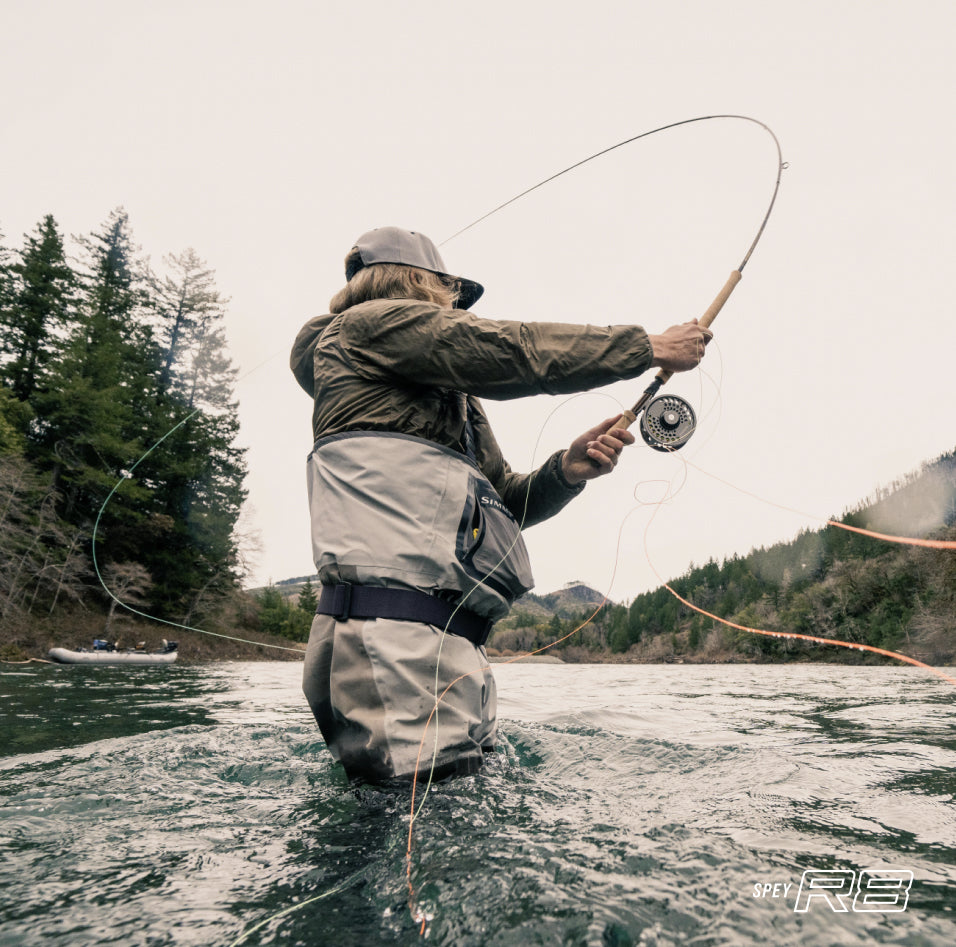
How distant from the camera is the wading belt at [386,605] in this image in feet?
7.28

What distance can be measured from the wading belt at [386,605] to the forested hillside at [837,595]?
2202 centimetres

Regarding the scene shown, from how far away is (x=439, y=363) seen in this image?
2379 mm

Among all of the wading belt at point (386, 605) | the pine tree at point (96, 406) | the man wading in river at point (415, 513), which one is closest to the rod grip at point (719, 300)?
the man wading in river at point (415, 513)

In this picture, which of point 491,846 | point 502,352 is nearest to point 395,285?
point 502,352

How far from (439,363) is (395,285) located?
59 centimetres

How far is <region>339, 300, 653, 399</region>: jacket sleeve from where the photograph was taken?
234 cm

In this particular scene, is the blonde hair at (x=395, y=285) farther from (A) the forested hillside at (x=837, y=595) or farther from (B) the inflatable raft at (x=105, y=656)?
(A) the forested hillside at (x=837, y=595)

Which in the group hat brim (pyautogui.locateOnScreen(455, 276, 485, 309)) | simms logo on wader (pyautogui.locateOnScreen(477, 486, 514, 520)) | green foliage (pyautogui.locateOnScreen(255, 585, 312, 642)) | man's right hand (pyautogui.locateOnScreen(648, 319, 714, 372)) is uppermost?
hat brim (pyautogui.locateOnScreen(455, 276, 485, 309))

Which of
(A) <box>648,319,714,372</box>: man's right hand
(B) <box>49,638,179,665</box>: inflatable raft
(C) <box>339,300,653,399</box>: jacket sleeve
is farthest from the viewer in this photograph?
(B) <box>49,638,179,665</box>: inflatable raft

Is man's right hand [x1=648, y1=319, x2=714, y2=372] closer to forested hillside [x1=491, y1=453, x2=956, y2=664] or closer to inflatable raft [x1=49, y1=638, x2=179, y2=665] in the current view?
inflatable raft [x1=49, y1=638, x2=179, y2=665]

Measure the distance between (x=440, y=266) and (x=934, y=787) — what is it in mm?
2753

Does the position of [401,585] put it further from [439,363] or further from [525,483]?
[525,483]

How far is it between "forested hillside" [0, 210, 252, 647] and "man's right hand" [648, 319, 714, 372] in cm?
2459

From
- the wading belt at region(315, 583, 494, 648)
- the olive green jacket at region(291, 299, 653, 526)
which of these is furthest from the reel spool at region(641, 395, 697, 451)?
the wading belt at region(315, 583, 494, 648)
